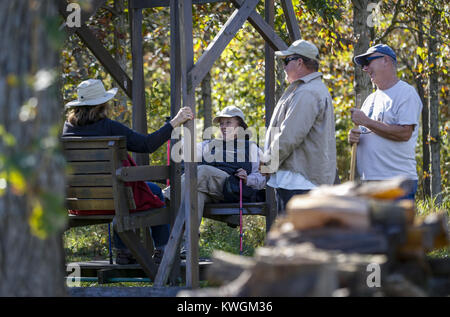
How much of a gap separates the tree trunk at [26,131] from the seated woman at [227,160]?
302 cm

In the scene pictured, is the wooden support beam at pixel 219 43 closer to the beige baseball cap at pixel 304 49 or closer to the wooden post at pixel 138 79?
the beige baseball cap at pixel 304 49

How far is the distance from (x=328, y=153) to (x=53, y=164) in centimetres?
257

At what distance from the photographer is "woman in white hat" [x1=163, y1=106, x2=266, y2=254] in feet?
20.1

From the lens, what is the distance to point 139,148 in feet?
17.9

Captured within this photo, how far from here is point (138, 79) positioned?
657 cm

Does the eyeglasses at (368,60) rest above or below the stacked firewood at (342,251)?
above

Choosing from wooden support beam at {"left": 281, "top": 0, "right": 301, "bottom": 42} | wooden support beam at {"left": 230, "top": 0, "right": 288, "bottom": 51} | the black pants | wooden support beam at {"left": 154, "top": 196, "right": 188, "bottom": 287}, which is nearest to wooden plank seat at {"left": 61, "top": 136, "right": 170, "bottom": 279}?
wooden support beam at {"left": 154, "top": 196, "right": 188, "bottom": 287}

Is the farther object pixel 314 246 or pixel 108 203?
pixel 108 203

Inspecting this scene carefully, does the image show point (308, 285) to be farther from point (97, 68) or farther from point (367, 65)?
point (97, 68)

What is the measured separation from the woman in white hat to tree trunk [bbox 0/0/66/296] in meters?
2.98

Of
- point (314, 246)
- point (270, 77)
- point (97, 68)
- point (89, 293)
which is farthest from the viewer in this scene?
point (97, 68)

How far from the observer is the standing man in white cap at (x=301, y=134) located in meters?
4.91

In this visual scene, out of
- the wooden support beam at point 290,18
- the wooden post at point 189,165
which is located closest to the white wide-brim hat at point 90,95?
the wooden post at point 189,165
